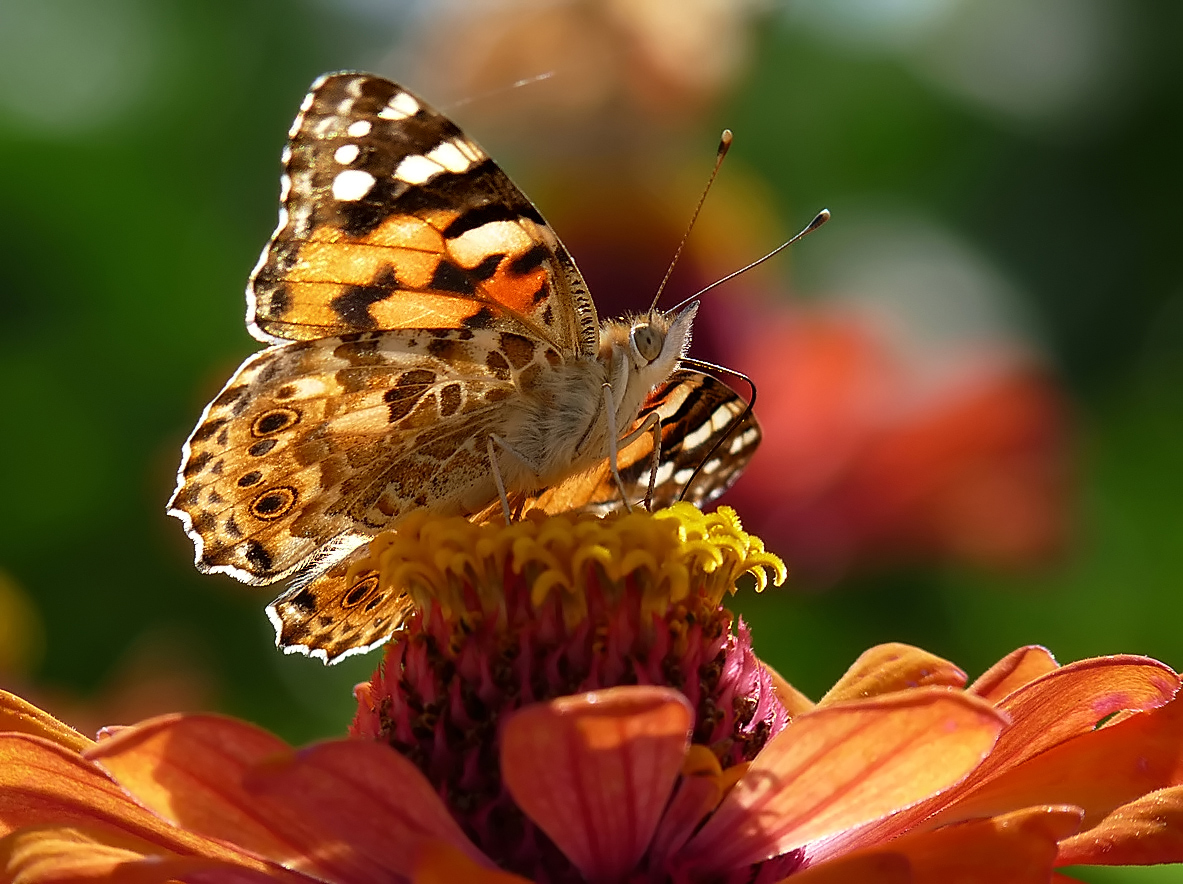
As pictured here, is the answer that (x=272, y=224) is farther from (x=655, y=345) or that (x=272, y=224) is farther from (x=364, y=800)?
(x=364, y=800)

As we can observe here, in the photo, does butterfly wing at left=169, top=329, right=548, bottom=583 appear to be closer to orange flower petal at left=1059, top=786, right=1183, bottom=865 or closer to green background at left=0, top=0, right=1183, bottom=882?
orange flower petal at left=1059, top=786, right=1183, bottom=865

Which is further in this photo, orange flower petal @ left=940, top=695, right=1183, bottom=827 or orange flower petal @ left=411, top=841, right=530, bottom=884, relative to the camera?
orange flower petal @ left=940, top=695, right=1183, bottom=827

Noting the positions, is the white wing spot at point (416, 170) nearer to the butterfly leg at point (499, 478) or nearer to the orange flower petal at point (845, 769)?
the butterfly leg at point (499, 478)

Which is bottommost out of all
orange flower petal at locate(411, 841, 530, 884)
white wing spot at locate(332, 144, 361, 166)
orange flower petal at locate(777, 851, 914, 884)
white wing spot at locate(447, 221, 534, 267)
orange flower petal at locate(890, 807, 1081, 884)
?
orange flower petal at locate(890, 807, 1081, 884)

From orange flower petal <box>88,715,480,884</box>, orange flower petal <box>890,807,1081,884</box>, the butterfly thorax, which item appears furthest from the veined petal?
the butterfly thorax

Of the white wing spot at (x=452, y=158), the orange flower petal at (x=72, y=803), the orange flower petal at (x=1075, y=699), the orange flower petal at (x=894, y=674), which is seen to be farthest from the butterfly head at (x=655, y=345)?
the orange flower petal at (x=72, y=803)

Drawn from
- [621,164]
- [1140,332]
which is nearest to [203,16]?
[621,164]

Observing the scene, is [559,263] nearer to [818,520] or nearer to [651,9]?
[818,520]
